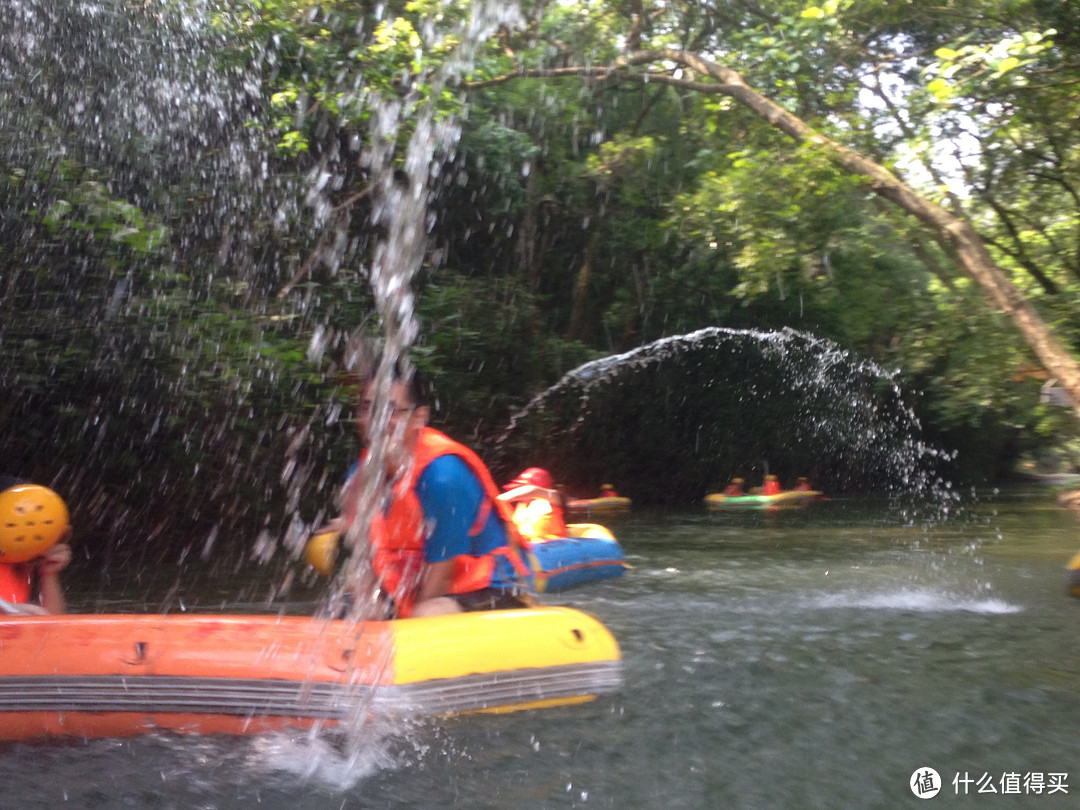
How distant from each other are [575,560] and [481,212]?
31.3 feet

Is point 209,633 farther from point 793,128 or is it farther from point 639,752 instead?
point 793,128

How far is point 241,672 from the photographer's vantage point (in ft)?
13.2

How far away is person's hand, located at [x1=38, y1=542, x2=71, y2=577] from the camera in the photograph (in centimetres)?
486

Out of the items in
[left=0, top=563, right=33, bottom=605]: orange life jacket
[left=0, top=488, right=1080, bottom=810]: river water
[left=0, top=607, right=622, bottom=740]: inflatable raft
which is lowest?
[left=0, top=488, right=1080, bottom=810]: river water

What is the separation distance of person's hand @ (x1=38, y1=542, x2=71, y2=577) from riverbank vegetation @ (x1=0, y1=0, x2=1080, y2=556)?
4061 mm

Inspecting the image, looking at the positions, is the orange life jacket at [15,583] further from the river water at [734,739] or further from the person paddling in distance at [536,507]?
the person paddling in distance at [536,507]

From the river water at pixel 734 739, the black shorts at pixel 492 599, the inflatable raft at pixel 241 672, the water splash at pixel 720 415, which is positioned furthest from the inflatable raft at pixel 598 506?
the inflatable raft at pixel 241 672

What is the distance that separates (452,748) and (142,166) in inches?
342

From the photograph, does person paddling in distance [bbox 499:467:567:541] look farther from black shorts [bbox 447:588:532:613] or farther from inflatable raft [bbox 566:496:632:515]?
inflatable raft [bbox 566:496:632:515]

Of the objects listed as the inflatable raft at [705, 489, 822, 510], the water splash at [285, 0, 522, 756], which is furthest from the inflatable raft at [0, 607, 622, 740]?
the inflatable raft at [705, 489, 822, 510]

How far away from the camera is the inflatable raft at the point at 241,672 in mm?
3990

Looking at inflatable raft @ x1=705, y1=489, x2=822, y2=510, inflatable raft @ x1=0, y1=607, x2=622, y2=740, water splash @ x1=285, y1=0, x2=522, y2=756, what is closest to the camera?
inflatable raft @ x1=0, y1=607, x2=622, y2=740

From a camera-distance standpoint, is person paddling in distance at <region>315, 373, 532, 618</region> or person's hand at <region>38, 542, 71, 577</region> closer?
person paddling in distance at <region>315, 373, 532, 618</region>

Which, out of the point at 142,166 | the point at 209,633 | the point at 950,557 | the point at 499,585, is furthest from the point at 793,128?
the point at 209,633
